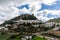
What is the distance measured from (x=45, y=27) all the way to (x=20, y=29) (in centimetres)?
1299

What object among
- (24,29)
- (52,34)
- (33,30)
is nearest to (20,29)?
(24,29)

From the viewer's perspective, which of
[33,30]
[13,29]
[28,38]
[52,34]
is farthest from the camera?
[13,29]

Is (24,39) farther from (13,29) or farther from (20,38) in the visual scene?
(13,29)

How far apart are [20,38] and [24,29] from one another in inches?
1171

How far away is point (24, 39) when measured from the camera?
62031 mm

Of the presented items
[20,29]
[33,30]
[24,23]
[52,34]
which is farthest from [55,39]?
[24,23]

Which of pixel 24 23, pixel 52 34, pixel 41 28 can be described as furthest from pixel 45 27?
pixel 52 34

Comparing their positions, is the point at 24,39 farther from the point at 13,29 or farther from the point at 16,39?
the point at 13,29

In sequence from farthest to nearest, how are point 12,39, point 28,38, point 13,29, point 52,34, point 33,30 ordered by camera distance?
point 13,29
point 33,30
point 52,34
point 12,39
point 28,38

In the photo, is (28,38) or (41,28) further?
(41,28)

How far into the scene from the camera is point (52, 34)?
72.9m

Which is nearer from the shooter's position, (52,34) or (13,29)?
(52,34)

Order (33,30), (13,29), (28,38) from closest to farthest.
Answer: (28,38)
(33,30)
(13,29)

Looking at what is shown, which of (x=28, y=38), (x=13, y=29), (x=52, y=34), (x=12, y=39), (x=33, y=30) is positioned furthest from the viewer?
(x=13, y=29)
